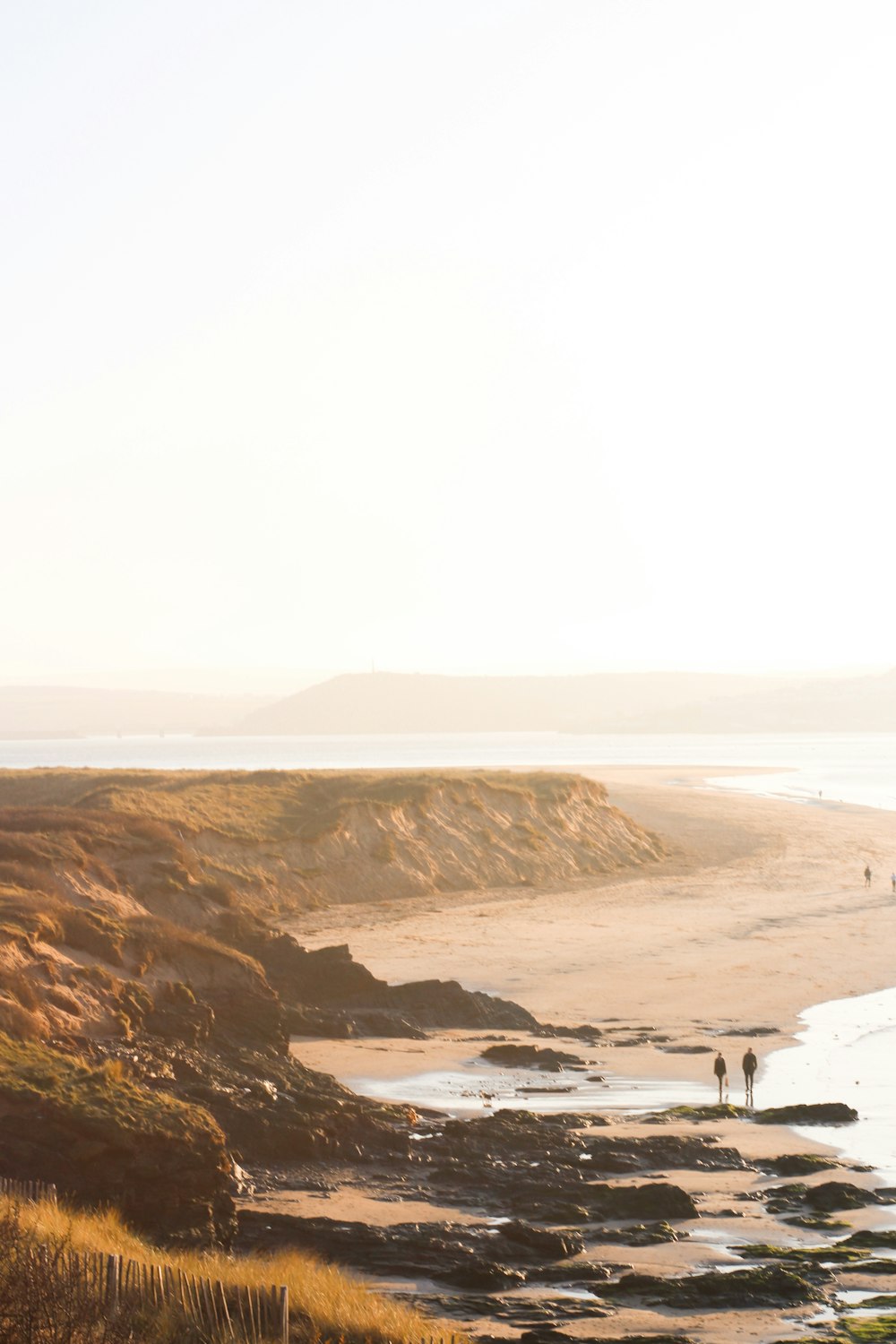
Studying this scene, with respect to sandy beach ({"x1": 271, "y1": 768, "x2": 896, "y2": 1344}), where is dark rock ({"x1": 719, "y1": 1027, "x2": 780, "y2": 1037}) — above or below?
below

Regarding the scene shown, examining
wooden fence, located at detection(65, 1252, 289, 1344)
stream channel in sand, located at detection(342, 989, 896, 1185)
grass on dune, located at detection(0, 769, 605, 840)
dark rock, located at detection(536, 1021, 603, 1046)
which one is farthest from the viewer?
grass on dune, located at detection(0, 769, 605, 840)

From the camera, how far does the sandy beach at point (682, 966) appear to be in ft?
49.4

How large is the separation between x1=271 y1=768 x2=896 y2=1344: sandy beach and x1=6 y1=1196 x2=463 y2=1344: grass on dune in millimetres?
1454

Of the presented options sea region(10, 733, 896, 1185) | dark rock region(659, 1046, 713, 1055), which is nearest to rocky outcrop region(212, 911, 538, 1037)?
dark rock region(659, 1046, 713, 1055)

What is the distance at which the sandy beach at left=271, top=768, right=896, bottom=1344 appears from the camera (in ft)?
49.4

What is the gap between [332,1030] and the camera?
1005 inches

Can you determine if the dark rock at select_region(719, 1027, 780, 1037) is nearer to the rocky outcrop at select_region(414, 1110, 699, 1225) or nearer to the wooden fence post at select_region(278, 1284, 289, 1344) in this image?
the rocky outcrop at select_region(414, 1110, 699, 1225)

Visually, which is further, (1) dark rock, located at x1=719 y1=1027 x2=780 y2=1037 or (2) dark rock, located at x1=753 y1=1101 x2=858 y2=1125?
(1) dark rock, located at x1=719 y1=1027 x2=780 y2=1037

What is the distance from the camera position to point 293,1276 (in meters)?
11.9

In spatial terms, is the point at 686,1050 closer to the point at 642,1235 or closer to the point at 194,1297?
the point at 642,1235

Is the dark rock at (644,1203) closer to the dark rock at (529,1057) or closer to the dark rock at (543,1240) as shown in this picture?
the dark rock at (543,1240)

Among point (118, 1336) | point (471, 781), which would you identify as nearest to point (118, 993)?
point (118, 1336)

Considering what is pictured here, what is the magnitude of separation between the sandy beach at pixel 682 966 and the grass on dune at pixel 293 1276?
1.45 meters

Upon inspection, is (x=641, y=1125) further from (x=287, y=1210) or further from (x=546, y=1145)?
(x=287, y=1210)
